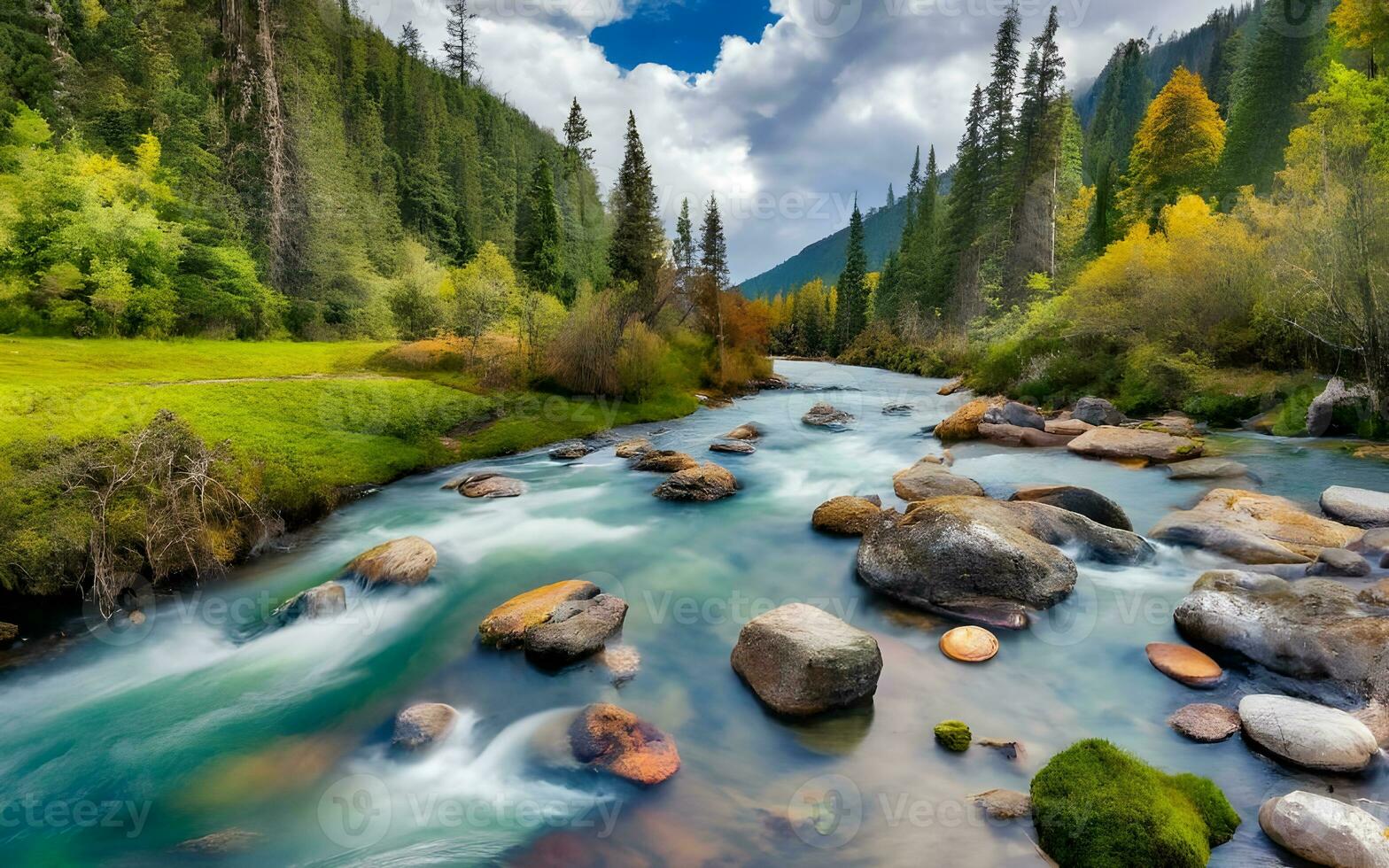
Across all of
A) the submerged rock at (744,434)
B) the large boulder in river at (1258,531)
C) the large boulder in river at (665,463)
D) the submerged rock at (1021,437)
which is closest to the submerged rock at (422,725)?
the large boulder in river at (665,463)

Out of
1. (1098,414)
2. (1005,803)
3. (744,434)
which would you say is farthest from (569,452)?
(1098,414)

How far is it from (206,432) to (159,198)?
21.9 metres

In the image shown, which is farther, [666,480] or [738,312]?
[738,312]

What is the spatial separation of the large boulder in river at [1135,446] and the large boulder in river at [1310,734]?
10.9 m

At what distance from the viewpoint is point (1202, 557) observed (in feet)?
28.3

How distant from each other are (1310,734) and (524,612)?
25.5 ft

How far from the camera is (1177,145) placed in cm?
3572

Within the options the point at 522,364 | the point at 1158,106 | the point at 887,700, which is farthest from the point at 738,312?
the point at 887,700

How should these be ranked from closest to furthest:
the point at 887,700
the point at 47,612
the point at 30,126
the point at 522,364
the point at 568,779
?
the point at 568,779
the point at 887,700
the point at 47,612
the point at 522,364
the point at 30,126

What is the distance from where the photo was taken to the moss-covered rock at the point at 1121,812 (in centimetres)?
379

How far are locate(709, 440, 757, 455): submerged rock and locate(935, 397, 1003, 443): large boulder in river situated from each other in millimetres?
6504

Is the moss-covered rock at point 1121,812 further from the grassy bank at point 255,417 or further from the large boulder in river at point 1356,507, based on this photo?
the grassy bank at point 255,417

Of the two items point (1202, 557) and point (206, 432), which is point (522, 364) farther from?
point (1202, 557)

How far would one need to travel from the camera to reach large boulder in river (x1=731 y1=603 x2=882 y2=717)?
227 inches
